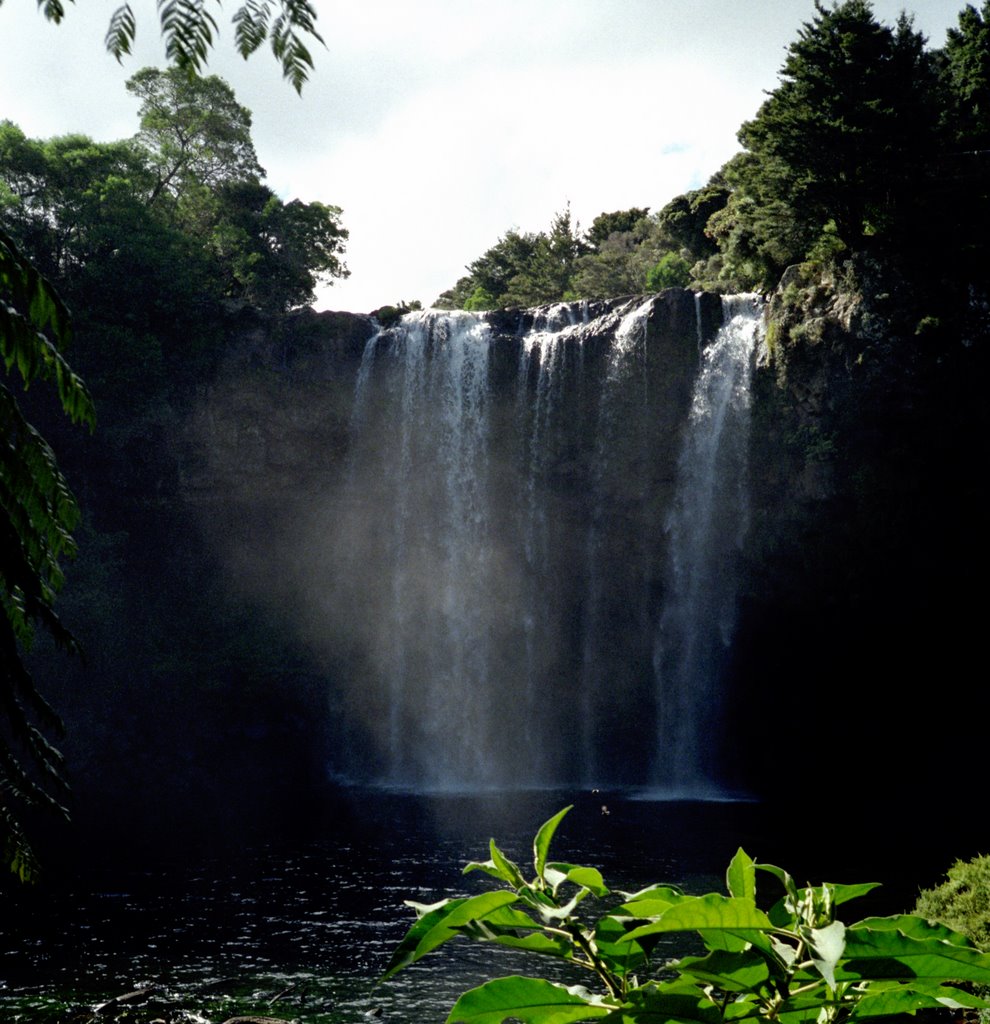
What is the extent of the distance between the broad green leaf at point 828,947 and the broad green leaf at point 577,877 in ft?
1.23

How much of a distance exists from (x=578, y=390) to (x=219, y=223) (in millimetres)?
24468

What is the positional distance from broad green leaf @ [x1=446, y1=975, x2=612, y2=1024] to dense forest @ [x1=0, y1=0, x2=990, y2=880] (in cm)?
2981

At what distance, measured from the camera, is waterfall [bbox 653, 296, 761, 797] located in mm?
37500

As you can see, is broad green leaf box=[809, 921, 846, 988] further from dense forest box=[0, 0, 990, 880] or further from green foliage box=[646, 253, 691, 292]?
green foliage box=[646, 253, 691, 292]

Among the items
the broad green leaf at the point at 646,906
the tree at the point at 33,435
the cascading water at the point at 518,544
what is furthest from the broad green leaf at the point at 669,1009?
the cascading water at the point at 518,544

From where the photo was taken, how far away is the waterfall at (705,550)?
37.5m

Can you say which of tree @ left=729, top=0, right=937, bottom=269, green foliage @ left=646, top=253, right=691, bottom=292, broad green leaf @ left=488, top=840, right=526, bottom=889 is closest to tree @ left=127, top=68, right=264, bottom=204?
green foliage @ left=646, top=253, right=691, bottom=292

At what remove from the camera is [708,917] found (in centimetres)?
163

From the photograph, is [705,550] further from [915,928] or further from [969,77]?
[915,928]

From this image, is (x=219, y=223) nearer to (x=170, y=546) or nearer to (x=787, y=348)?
(x=170, y=546)

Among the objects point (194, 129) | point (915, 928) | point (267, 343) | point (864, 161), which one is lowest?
point (915, 928)

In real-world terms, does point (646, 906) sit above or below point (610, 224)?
below

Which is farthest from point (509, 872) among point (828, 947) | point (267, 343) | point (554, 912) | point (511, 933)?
point (267, 343)

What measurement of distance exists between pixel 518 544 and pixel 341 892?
67.9ft
